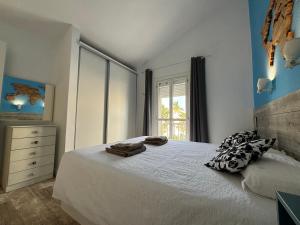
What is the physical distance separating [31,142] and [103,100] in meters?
1.57

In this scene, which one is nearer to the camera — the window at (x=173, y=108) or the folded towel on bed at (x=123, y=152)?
the folded towel on bed at (x=123, y=152)

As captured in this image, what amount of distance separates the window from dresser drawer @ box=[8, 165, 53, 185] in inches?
100

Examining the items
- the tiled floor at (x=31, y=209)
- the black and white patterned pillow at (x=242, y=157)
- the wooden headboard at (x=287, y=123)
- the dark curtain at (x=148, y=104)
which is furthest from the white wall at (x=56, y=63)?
the wooden headboard at (x=287, y=123)

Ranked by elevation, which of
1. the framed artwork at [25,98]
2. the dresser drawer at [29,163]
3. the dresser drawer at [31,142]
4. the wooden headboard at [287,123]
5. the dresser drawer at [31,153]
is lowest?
the dresser drawer at [29,163]

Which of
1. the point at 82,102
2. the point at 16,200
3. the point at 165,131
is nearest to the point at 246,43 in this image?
the point at 165,131

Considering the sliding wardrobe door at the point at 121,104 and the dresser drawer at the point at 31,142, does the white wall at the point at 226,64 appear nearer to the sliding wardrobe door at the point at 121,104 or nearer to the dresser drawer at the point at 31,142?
the sliding wardrobe door at the point at 121,104

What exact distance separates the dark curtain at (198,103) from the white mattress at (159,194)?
1.85m

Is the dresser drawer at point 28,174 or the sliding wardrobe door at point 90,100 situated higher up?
the sliding wardrobe door at point 90,100

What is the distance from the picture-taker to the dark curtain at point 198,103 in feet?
9.96

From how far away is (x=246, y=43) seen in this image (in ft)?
9.00

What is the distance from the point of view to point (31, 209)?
1552 millimetres

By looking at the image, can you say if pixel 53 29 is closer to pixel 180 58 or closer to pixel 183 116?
pixel 180 58

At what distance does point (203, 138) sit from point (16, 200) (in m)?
3.20

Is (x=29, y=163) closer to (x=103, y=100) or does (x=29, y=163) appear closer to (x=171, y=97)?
(x=103, y=100)
